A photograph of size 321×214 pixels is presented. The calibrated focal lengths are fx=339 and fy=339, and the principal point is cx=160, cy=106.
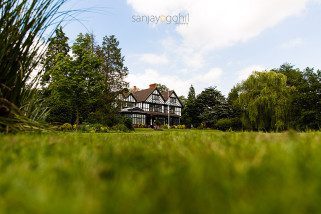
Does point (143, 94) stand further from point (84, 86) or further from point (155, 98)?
point (84, 86)

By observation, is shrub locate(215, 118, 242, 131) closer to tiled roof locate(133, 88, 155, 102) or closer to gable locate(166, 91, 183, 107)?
tiled roof locate(133, 88, 155, 102)

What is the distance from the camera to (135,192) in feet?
3.50

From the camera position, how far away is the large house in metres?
64.6

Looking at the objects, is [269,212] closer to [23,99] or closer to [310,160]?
[310,160]

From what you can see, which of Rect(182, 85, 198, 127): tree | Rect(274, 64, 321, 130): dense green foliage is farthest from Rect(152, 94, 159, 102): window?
Rect(274, 64, 321, 130): dense green foliage

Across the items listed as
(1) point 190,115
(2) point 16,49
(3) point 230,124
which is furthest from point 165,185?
(1) point 190,115

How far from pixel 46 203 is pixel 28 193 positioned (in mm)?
216

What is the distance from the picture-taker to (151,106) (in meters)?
70.0

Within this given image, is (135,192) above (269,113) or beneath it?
beneath

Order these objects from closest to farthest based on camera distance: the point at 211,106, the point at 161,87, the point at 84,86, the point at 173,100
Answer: the point at 84,86, the point at 211,106, the point at 173,100, the point at 161,87

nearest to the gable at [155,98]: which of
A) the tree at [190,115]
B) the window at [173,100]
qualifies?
the window at [173,100]

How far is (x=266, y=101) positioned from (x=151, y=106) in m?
35.3

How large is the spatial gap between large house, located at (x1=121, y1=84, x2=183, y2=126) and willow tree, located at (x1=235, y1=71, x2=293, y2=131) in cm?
2655

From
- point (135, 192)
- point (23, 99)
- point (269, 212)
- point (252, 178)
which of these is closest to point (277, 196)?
point (269, 212)
